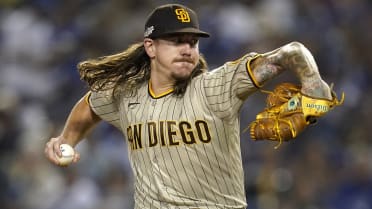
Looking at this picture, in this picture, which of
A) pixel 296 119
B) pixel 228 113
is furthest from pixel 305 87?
pixel 228 113

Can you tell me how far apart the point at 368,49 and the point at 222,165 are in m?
5.52

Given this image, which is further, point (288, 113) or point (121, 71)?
point (121, 71)

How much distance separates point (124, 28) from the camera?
1105 cm

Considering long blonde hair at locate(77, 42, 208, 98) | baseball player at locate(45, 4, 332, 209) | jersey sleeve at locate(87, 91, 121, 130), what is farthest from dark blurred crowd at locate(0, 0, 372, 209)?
baseball player at locate(45, 4, 332, 209)

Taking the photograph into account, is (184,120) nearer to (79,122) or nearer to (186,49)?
(186,49)

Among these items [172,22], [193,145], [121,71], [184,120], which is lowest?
[193,145]

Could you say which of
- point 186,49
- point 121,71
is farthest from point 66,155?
point 186,49

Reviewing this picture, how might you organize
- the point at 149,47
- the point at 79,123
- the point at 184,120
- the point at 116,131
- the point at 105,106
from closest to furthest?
the point at 184,120, the point at 149,47, the point at 105,106, the point at 79,123, the point at 116,131

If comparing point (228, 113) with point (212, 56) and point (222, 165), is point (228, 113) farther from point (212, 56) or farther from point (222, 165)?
point (212, 56)

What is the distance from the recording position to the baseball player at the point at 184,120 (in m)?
5.09

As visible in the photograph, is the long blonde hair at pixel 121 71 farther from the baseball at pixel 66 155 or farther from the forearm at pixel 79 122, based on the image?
the baseball at pixel 66 155

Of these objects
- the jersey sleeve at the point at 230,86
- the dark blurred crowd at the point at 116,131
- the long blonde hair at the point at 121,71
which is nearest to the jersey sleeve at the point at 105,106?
the long blonde hair at the point at 121,71

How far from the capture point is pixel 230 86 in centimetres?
498

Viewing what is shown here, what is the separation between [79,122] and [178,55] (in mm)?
1072
